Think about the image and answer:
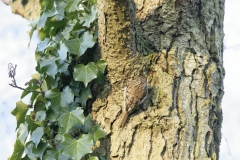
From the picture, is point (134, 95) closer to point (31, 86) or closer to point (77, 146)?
point (77, 146)

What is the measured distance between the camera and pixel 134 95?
4.06 feet

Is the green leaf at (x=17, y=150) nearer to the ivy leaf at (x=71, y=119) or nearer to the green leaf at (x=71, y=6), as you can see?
the ivy leaf at (x=71, y=119)

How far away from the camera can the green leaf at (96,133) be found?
4.08 ft

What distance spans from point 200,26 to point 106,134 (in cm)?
55

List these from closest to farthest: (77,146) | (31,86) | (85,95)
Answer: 1. (77,146)
2. (85,95)
3. (31,86)

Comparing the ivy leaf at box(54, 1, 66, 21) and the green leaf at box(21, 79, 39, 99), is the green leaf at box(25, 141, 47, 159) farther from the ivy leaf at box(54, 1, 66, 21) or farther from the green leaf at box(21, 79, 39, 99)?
the ivy leaf at box(54, 1, 66, 21)

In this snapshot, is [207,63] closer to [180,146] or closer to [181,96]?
[181,96]

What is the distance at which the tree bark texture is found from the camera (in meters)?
1.22

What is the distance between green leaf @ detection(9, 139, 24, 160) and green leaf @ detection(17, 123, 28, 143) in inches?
0.7

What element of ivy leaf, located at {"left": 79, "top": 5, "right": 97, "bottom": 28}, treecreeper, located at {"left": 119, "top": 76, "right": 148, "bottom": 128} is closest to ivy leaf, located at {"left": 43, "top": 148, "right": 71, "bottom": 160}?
treecreeper, located at {"left": 119, "top": 76, "right": 148, "bottom": 128}

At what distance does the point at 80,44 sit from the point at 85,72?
107 millimetres

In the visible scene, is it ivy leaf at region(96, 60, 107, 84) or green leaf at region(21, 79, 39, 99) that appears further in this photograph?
green leaf at region(21, 79, 39, 99)

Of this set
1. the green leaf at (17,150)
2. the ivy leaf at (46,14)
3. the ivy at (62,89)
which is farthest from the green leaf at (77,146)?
the ivy leaf at (46,14)

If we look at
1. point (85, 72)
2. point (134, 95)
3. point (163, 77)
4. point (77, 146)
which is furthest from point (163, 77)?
point (77, 146)
